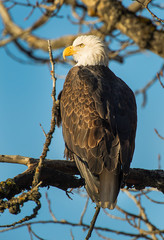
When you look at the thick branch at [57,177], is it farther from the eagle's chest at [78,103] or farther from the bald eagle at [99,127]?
the eagle's chest at [78,103]

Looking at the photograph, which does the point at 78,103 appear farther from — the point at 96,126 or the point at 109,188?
the point at 109,188

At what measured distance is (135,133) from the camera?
16.6 ft

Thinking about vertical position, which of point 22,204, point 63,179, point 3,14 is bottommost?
point 22,204

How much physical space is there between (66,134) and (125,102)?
862 mm

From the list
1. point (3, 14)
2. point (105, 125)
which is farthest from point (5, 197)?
point (3, 14)

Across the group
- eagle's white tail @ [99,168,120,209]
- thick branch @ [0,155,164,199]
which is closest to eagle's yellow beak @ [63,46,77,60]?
thick branch @ [0,155,164,199]

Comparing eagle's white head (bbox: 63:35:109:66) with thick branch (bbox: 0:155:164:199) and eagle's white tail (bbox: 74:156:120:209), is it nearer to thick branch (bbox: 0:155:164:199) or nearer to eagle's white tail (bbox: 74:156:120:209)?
thick branch (bbox: 0:155:164:199)

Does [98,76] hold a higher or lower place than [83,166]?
higher

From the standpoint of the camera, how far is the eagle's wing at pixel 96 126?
4348mm

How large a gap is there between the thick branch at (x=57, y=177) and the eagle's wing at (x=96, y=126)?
0.70ft

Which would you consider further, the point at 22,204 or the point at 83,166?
the point at 83,166

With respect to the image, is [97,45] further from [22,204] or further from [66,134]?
[22,204]

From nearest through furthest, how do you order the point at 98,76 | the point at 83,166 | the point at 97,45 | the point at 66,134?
the point at 83,166
the point at 66,134
the point at 98,76
the point at 97,45

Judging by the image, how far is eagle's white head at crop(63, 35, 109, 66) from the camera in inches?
246
